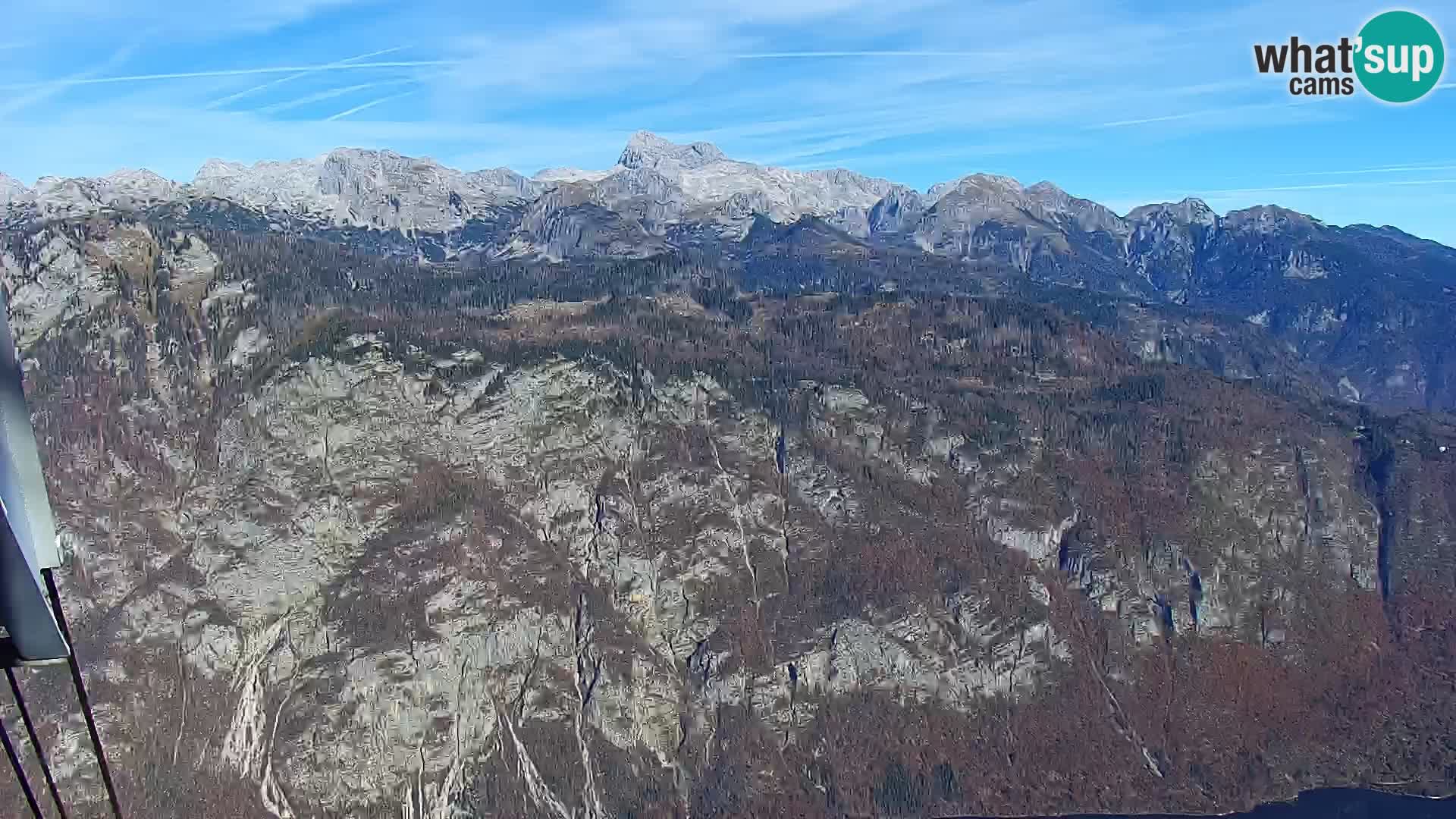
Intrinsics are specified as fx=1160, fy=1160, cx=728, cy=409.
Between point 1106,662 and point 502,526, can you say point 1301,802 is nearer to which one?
point 1106,662

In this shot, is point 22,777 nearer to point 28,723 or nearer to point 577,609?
point 28,723

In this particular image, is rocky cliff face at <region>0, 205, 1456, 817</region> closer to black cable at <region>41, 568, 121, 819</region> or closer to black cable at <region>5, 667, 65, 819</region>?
black cable at <region>5, 667, 65, 819</region>

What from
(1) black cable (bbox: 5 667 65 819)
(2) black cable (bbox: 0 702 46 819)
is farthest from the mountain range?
(1) black cable (bbox: 5 667 65 819)

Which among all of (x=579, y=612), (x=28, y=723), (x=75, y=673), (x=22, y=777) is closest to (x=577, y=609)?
(x=579, y=612)

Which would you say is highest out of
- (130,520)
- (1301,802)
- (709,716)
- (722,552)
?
(130,520)

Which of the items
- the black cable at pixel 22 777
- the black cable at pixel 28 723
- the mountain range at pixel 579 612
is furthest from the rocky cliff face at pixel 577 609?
the black cable at pixel 28 723

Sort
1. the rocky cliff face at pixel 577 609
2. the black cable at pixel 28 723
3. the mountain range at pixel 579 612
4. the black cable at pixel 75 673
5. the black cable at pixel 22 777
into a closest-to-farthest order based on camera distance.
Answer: the black cable at pixel 28 723
the black cable at pixel 75 673
the black cable at pixel 22 777
the mountain range at pixel 579 612
the rocky cliff face at pixel 577 609

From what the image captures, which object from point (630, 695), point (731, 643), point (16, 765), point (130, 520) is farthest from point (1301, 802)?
point (16, 765)

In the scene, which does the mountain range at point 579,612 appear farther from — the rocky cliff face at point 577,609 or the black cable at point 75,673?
the black cable at point 75,673

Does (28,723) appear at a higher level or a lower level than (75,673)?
lower
